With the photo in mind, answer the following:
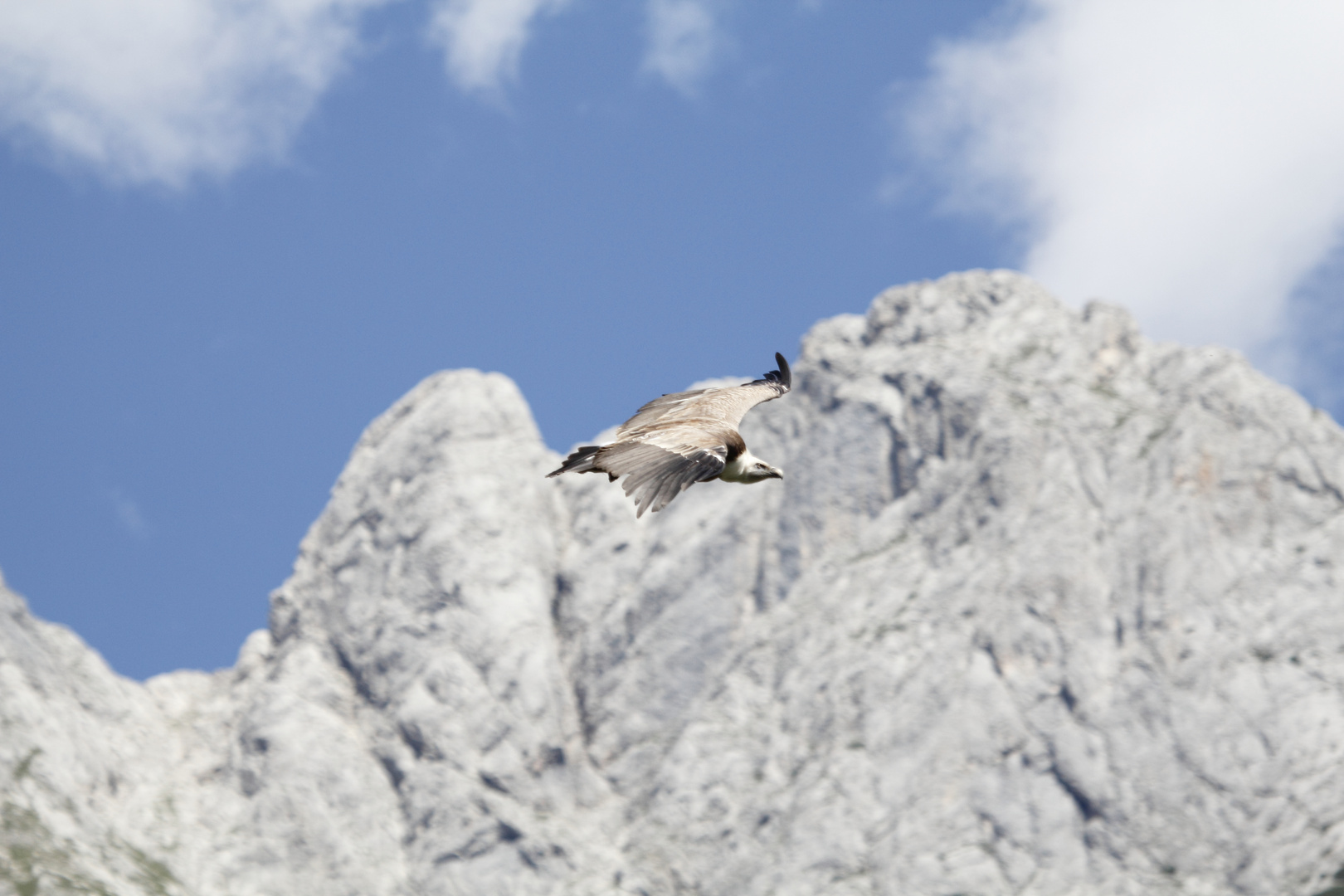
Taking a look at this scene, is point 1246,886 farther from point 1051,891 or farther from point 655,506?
point 655,506

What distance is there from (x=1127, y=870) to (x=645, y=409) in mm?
177645

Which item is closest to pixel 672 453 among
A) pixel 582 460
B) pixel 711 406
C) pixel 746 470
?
pixel 582 460

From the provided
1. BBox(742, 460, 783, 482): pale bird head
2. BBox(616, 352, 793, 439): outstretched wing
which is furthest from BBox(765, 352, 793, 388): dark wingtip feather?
BBox(742, 460, 783, 482): pale bird head

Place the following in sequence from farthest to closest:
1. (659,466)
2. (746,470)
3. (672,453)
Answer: (746,470) < (672,453) < (659,466)

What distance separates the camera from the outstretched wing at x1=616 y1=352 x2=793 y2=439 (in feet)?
127

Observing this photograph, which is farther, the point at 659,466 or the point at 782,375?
the point at 782,375

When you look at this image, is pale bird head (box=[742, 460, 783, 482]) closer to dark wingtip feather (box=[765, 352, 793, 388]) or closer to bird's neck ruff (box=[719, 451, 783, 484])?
bird's neck ruff (box=[719, 451, 783, 484])

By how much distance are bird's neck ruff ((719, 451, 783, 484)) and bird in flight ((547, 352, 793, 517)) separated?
0.06ft

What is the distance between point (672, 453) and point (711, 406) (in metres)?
8.51

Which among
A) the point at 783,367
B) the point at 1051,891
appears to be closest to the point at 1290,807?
the point at 1051,891

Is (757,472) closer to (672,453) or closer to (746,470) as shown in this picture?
(746,470)

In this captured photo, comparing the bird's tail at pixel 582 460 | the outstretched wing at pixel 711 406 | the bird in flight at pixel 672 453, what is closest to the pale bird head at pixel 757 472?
the bird in flight at pixel 672 453

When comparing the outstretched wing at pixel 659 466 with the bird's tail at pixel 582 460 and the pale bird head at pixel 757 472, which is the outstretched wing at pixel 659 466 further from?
the pale bird head at pixel 757 472

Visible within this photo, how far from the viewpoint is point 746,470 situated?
118ft
